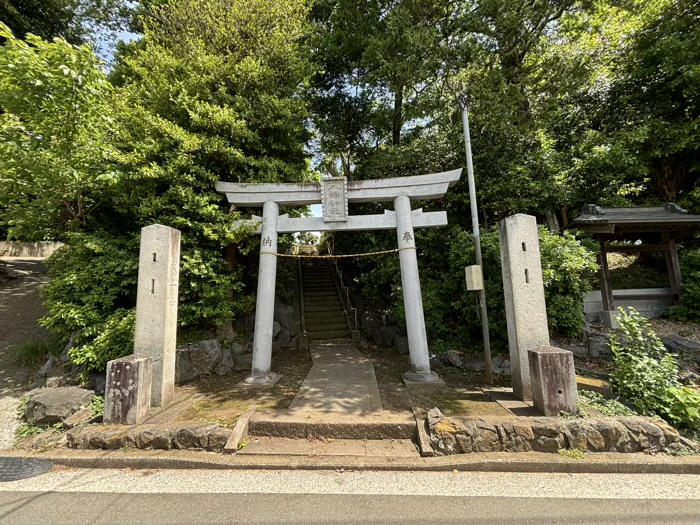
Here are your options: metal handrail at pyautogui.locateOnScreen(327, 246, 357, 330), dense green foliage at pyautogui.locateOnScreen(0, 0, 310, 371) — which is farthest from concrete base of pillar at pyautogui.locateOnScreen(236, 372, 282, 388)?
metal handrail at pyautogui.locateOnScreen(327, 246, 357, 330)

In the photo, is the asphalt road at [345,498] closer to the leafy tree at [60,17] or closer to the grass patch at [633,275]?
the grass patch at [633,275]

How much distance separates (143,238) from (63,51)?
3319 mm

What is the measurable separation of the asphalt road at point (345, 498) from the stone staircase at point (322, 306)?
632 cm

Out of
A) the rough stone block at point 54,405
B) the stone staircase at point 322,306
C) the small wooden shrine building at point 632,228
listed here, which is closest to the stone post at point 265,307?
the rough stone block at point 54,405

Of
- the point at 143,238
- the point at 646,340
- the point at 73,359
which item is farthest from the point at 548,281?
the point at 73,359

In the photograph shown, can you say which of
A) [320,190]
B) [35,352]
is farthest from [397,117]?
[35,352]

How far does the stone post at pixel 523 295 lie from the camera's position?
4797 mm

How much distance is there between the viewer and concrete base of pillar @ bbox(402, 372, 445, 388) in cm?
567

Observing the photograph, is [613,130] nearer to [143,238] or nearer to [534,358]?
[534,358]

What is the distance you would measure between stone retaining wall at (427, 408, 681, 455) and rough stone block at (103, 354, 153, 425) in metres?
4.10

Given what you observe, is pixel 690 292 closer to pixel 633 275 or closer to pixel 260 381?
pixel 633 275

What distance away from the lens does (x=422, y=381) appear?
18.8 feet

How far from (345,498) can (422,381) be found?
3119mm

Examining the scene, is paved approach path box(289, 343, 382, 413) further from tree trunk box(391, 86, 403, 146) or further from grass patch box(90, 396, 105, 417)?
tree trunk box(391, 86, 403, 146)
